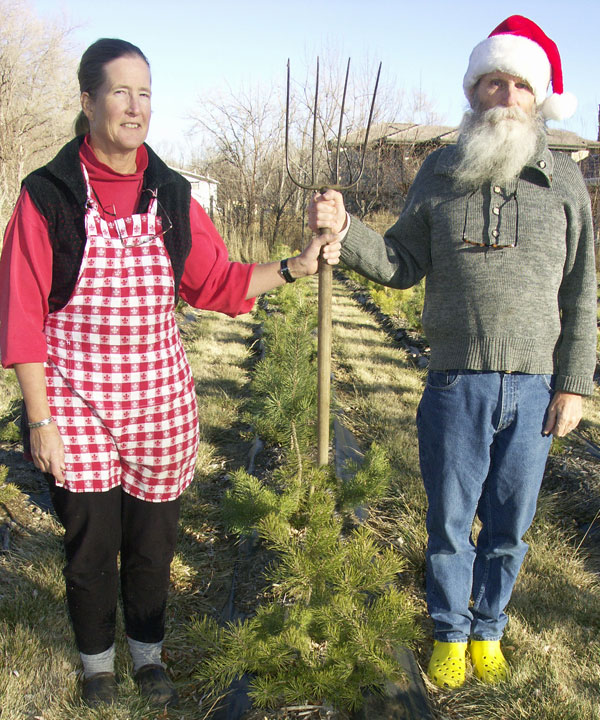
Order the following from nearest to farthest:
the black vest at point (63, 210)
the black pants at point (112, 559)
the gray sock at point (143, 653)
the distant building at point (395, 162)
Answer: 1. the black vest at point (63, 210)
2. the black pants at point (112, 559)
3. the gray sock at point (143, 653)
4. the distant building at point (395, 162)

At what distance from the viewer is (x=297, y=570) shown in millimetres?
1760

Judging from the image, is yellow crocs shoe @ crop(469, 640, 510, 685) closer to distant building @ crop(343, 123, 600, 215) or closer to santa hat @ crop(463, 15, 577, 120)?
santa hat @ crop(463, 15, 577, 120)

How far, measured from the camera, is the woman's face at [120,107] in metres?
1.56

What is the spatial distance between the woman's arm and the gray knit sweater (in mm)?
1114

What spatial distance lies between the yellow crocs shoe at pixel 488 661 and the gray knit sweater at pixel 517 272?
2.93 ft

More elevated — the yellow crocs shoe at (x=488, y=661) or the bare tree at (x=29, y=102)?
the bare tree at (x=29, y=102)

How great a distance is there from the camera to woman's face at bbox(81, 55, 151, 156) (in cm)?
156

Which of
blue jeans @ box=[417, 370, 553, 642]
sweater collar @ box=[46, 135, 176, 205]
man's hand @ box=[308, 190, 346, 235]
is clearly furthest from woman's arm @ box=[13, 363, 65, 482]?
blue jeans @ box=[417, 370, 553, 642]

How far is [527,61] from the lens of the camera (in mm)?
1785

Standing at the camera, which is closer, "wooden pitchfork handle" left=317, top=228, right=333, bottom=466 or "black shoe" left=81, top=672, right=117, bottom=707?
"black shoe" left=81, top=672, right=117, bottom=707

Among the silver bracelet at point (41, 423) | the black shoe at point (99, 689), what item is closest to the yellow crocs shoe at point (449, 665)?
the black shoe at point (99, 689)

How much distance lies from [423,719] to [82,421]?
127 centimetres

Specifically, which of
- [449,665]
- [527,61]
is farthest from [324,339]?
[449,665]

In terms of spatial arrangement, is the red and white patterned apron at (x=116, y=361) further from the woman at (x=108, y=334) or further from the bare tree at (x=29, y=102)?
the bare tree at (x=29, y=102)
